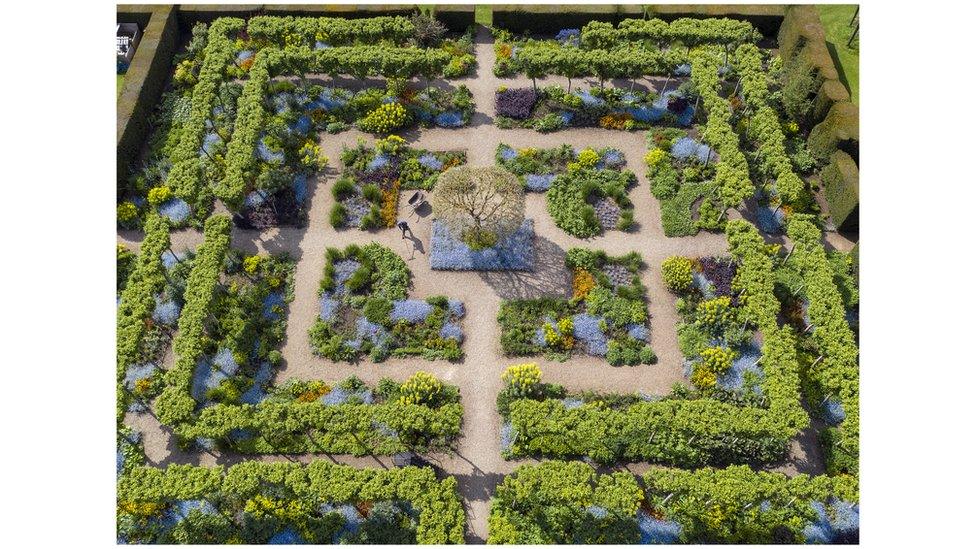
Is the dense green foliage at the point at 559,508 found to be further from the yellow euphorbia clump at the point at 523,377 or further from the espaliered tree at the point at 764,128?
the espaliered tree at the point at 764,128

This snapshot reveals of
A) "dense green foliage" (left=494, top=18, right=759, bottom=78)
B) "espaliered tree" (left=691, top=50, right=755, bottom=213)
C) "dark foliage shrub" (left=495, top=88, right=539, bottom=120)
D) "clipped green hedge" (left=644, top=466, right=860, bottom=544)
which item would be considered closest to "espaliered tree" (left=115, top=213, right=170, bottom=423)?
"dark foliage shrub" (left=495, top=88, right=539, bottom=120)

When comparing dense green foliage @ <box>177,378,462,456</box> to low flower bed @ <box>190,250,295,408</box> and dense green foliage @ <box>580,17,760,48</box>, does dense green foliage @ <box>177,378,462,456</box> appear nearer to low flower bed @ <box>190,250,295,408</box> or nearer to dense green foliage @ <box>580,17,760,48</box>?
low flower bed @ <box>190,250,295,408</box>

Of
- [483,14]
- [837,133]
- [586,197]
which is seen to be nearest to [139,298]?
[586,197]

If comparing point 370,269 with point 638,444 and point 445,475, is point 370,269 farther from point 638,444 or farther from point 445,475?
point 638,444

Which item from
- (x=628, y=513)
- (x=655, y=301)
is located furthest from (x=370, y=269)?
(x=628, y=513)

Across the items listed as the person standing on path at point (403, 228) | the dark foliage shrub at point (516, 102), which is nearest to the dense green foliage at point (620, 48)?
the dark foliage shrub at point (516, 102)

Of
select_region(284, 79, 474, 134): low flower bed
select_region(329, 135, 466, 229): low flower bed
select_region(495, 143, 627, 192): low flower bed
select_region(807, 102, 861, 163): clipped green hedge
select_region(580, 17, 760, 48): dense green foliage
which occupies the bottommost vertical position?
select_region(329, 135, 466, 229): low flower bed

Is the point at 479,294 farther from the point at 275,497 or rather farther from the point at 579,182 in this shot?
the point at 275,497
